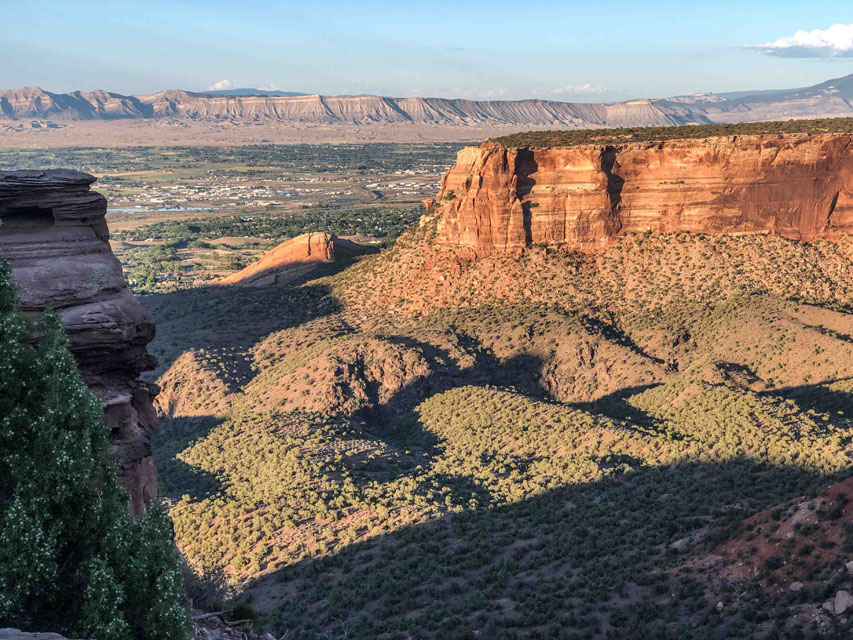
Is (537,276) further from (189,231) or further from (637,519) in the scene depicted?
(189,231)

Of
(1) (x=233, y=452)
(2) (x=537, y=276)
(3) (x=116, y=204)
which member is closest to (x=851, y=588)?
(1) (x=233, y=452)

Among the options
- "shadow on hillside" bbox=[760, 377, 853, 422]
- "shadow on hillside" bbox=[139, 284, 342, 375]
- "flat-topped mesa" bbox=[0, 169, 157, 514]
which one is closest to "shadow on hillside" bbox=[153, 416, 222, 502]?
"shadow on hillside" bbox=[139, 284, 342, 375]

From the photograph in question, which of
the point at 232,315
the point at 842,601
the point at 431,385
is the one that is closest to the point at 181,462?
the point at 431,385

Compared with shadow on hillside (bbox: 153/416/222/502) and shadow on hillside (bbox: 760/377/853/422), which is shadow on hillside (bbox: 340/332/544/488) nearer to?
shadow on hillside (bbox: 153/416/222/502)

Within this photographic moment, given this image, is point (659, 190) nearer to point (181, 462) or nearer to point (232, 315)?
point (232, 315)

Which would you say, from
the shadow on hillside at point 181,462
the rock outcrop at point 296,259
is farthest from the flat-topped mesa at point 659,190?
the shadow on hillside at point 181,462

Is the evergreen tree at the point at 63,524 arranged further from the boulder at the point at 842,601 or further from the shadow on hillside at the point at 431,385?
the shadow on hillside at the point at 431,385

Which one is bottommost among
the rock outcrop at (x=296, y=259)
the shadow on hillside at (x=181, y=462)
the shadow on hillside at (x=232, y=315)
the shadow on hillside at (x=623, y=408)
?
the shadow on hillside at (x=181, y=462)
